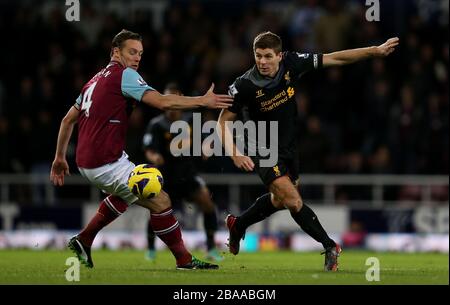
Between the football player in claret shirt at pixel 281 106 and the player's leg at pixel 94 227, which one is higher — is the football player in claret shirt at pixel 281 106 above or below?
above

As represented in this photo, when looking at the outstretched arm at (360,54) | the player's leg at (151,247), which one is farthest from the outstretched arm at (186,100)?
the player's leg at (151,247)

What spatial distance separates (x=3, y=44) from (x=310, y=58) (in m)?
11.5

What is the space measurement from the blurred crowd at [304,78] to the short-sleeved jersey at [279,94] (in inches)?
252

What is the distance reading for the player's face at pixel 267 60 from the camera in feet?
34.7

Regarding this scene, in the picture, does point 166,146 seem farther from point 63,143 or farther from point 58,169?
point 63,143

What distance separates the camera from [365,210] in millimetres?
17703

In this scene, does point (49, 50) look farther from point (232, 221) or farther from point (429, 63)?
point (232, 221)

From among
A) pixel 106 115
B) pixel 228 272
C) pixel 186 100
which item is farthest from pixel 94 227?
pixel 186 100

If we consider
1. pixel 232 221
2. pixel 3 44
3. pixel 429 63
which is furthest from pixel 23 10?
pixel 232 221

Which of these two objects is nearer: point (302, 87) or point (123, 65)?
point (123, 65)

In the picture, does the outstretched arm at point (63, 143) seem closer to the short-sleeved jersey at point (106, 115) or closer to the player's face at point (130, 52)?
the short-sleeved jersey at point (106, 115)

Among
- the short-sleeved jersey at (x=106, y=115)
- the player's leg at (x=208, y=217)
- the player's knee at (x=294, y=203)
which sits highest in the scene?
the short-sleeved jersey at (x=106, y=115)

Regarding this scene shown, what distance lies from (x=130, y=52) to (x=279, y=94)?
5.33ft

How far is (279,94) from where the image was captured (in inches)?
425
